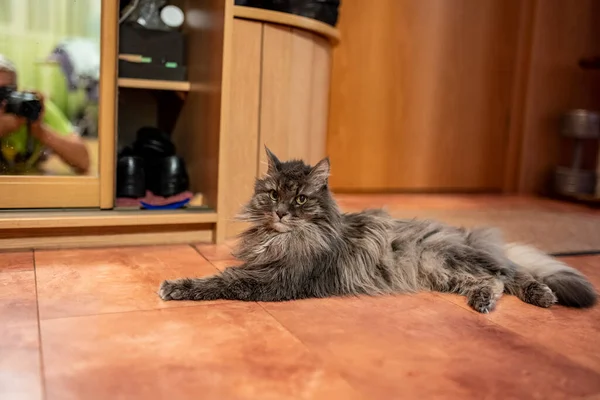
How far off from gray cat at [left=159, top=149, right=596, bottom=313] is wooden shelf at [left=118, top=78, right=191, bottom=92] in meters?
0.74

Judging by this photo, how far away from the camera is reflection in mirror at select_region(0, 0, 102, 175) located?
6.44 feet

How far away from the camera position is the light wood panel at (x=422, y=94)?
10.5ft

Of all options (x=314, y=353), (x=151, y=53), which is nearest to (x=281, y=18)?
(x=151, y=53)

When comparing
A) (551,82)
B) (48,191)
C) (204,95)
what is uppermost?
(551,82)

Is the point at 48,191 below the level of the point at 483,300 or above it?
above

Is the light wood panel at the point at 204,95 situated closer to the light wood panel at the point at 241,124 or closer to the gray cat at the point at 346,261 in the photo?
the light wood panel at the point at 241,124

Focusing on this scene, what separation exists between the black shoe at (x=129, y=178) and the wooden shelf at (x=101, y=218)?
4.1 inches

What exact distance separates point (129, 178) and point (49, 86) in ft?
1.34

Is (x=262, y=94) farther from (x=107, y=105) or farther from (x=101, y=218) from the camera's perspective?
(x=101, y=218)

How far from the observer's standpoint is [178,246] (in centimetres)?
212

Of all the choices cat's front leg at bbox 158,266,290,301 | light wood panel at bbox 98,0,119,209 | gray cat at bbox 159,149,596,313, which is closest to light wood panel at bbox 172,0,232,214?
light wood panel at bbox 98,0,119,209

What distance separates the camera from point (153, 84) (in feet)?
7.11

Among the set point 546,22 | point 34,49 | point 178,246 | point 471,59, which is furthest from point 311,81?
point 546,22

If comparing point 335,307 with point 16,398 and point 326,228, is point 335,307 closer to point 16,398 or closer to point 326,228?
point 326,228
